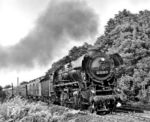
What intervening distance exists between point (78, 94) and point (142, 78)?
29.2 feet

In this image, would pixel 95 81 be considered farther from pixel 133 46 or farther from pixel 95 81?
pixel 133 46

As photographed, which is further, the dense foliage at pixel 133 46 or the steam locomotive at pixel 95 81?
the dense foliage at pixel 133 46

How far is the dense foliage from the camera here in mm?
22034

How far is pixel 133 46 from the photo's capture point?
76.8 ft

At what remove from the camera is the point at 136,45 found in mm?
23375

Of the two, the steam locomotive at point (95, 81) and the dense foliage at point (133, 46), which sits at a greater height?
the dense foliage at point (133, 46)

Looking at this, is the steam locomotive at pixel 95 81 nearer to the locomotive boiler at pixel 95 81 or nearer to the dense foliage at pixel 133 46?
the locomotive boiler at pixel 95 81

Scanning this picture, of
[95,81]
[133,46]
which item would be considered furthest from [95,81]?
[133,46]

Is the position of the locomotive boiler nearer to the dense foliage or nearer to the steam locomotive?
the steam locomotive

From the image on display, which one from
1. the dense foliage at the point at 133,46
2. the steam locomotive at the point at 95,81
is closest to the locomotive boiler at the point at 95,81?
the steam locomotive at the point at 95,81

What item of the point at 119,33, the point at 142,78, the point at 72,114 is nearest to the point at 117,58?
the point at 72,114

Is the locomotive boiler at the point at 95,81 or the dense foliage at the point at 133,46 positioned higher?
the dense foliage at the point at 133,46

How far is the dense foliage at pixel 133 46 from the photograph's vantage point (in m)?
22.0

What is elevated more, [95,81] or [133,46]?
[133,46]
